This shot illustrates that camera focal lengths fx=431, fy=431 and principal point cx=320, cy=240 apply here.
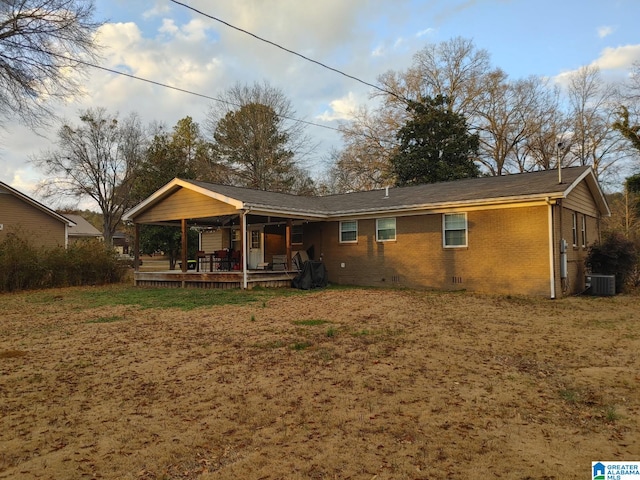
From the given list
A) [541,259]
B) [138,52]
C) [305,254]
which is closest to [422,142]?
[305,254]

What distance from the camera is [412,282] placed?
1488cm

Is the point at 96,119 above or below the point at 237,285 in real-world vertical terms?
above

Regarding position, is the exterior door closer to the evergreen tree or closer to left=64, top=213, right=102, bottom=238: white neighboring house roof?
the evergreen tree

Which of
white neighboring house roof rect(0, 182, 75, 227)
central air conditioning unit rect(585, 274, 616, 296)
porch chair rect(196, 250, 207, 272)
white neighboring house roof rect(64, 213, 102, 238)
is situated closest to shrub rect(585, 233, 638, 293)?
central air conditioning unit rect(585, 274, 616, 296)

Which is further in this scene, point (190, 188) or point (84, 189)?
point (84, 189)

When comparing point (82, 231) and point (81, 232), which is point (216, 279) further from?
point (82, 231)

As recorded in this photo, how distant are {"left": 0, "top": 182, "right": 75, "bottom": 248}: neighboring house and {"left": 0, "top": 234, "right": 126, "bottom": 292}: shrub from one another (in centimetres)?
561

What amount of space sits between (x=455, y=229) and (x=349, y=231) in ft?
13.5

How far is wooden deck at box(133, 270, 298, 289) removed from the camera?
1472cm

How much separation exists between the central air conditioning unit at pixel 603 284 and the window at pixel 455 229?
4032 millimetres

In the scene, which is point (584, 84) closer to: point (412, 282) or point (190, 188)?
point (412, 282)

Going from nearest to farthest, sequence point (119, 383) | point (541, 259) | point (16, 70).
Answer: point (119, 383), point (541, 259), point (16, 70)

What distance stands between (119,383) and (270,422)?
84.6 inches

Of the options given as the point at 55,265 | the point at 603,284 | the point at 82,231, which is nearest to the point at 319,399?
the point at 603,284
